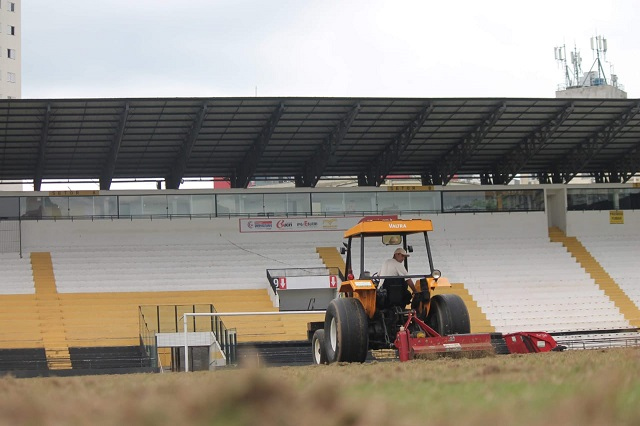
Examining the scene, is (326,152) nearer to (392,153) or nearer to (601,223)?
(392,153)

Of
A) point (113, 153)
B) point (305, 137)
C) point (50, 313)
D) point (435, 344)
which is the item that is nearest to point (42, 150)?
point (113, 153)

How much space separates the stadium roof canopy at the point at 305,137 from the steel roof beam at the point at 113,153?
57 millimetres

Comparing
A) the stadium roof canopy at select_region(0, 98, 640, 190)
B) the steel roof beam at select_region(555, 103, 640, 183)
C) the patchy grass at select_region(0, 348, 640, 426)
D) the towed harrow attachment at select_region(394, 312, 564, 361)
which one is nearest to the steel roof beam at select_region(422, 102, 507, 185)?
the stadium roof canopy at select_region(0, 98, 640, 190)

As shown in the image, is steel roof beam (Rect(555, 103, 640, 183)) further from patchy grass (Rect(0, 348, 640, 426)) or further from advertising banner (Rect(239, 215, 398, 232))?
patchy grass (Rect(0, 348, 640, 426))

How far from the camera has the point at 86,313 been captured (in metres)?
31.7

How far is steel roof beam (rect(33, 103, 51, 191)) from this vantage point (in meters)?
34.3

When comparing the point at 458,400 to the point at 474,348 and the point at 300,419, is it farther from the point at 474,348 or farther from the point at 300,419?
the point at 474,348

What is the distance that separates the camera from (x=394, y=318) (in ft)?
48.9

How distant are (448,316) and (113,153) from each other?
25323mm

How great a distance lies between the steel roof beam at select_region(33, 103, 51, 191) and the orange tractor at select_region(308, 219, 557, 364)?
838 inches

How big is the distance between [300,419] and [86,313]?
95.2 feet

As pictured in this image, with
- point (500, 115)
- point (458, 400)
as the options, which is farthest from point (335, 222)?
point (458, 400)

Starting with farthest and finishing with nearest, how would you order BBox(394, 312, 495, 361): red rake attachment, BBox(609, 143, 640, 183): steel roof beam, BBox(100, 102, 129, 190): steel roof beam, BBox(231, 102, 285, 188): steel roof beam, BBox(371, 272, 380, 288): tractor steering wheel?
BBox(609, 143, 640, 183): steel roof beam → BBox(231, 102, 285, 188): steel roof beam → BBox(100, 102, 129, 190): steel roof beam → BBox(371, 272, 380, 288): tractor steering wheel → BBox(394, 312, 495, 361): red rake attachment

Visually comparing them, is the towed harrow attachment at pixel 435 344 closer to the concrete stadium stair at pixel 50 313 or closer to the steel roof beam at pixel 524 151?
the concrete stadium stair at pixel 50 313
